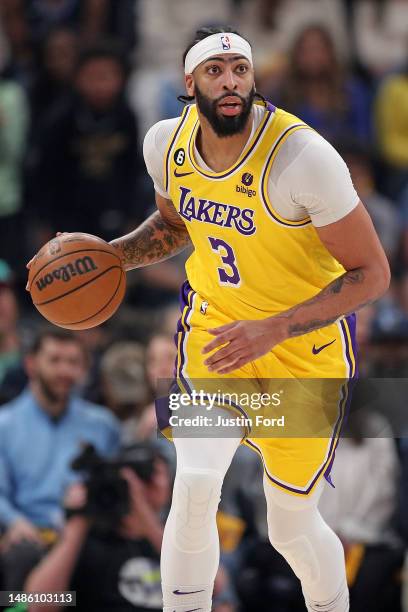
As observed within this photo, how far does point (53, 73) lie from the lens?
10.8m

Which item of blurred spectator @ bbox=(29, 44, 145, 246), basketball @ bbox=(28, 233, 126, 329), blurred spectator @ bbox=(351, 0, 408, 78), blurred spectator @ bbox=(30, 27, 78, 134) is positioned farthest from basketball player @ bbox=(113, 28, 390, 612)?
blurred spectator @ bbox=(351, 0, 408, 78)

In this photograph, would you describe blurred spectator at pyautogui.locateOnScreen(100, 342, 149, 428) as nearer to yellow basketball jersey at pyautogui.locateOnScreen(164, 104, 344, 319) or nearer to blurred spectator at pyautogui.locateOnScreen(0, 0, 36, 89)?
yellow basketball jersey at pyautogui.locateOnScreen(164, 104, 344, 319)

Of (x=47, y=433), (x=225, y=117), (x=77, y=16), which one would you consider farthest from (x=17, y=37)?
(x=225, y=117)

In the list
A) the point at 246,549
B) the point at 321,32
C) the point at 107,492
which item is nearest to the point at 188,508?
the point at 107,492

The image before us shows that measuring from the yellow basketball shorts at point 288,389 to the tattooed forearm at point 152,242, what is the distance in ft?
1.68

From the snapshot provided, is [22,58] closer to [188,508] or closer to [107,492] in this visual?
[107,492]

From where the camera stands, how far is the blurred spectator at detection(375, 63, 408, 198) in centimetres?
1112

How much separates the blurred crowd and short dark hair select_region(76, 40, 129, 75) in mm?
12

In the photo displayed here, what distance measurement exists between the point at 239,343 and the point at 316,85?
20.0ft

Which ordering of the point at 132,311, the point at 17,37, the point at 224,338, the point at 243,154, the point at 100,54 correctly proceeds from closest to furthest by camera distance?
the point at 224,338
the point at 243,154
the point at 132,311
the point at 100,54
the point at 17,37

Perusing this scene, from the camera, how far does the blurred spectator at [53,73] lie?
1067cm

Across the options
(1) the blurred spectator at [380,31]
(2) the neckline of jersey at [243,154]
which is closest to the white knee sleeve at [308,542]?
(2) the neckline of jersey at [243,154]

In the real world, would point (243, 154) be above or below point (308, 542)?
above

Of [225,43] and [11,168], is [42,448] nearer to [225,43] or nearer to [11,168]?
[11,168]
